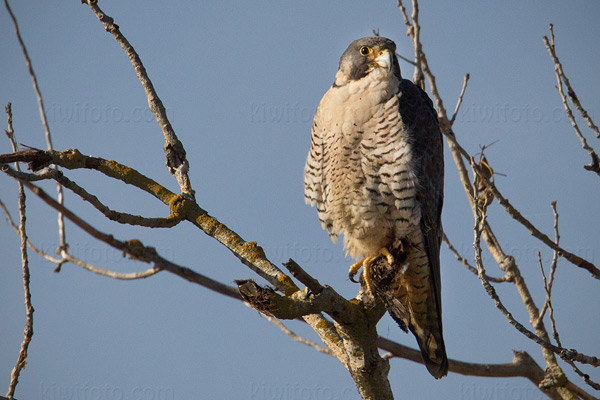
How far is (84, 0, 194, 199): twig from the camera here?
11.3 feet

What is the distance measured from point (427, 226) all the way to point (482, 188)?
1.63 ft

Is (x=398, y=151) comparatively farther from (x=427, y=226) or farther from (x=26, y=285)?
(x=26, y=285)

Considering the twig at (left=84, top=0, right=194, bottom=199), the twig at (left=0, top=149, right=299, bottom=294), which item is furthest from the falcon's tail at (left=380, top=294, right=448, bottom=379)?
the twig at (left=84, top=0, right=194, bottom=199)

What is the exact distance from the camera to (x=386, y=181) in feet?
12.3

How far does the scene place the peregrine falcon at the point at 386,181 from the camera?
3766 mm

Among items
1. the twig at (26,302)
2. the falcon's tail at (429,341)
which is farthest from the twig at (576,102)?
the twig at (26,302)

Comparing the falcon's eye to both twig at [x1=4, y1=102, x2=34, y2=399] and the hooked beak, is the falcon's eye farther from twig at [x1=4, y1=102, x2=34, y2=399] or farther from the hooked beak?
twig at [x1=4, y1=102, x2=34, y2=399]

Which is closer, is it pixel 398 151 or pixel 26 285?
A: pixel 26 285

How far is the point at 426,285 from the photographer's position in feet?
13.2

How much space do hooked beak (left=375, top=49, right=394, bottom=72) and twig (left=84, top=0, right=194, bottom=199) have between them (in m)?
1.48

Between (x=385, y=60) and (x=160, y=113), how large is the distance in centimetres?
155

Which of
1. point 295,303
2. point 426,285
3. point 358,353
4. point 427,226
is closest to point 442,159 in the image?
point 427,226

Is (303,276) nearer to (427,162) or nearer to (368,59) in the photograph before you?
(427,162)

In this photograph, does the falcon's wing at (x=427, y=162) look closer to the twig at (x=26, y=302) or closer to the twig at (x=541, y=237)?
the twig at (x=541, y=237)
